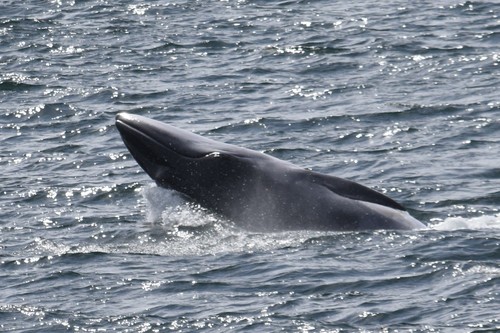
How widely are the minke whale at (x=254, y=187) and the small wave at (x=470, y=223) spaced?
0.60m

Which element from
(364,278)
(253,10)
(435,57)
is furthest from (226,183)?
(253,10)

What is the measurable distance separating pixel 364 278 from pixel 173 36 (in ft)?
59.9

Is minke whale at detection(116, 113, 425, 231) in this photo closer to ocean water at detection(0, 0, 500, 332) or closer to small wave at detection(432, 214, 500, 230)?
ocean water at detection(0, 0, 500, 332)

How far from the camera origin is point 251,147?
24.3 m

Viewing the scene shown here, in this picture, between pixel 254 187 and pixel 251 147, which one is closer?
pixel 254 187

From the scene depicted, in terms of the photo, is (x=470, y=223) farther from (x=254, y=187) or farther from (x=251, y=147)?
(x=251, y=147)

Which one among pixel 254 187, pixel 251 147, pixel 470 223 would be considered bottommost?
pixel 251 147

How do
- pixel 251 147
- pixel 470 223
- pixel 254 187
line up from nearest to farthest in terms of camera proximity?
pixel 254 187 → pixel 470 223 → pixel 251 147

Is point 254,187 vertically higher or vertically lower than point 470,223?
higher

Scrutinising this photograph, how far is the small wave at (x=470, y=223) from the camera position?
18266 mm

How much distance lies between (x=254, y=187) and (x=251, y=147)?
6.46 meters

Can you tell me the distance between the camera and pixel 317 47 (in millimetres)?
31328

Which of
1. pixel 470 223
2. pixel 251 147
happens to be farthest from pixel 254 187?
pixel 251 147

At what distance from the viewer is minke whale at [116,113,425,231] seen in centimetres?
1767
